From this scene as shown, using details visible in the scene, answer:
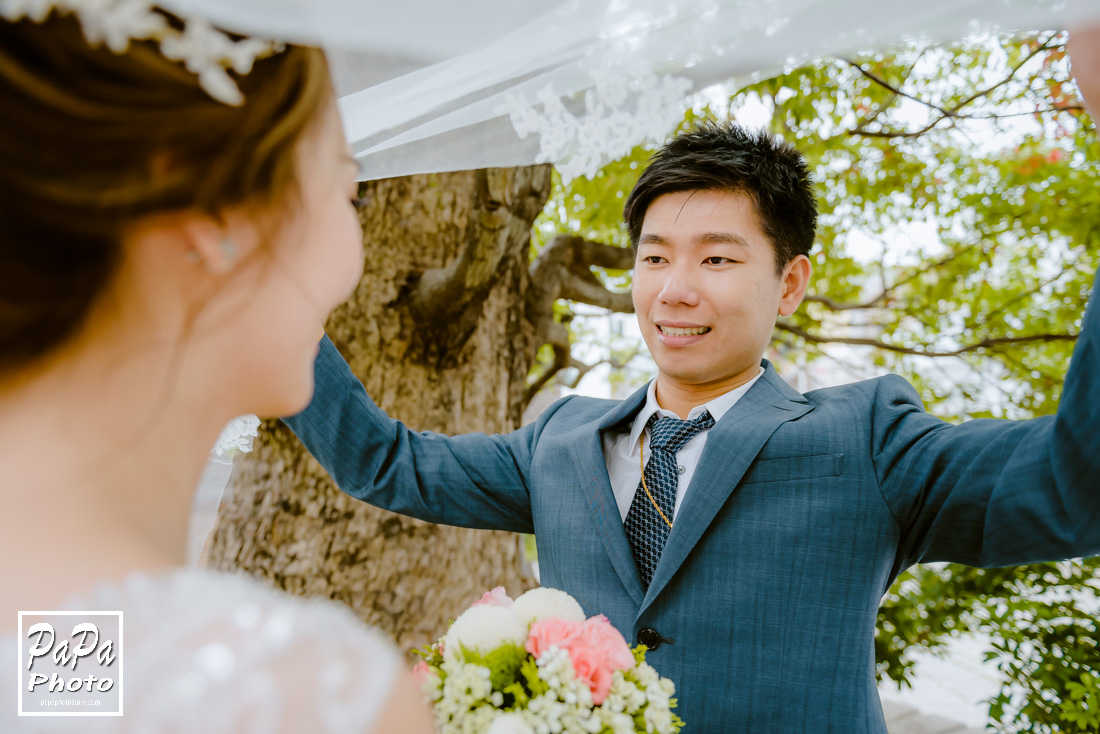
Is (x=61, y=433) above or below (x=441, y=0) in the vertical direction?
below

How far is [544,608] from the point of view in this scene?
130 centimetres

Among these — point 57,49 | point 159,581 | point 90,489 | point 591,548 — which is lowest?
point 591,548

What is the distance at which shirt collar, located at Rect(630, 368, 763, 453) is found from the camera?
210cm

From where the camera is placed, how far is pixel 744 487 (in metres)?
1.87

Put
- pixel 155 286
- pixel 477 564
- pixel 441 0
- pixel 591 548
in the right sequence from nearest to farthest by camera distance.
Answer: pixel 155 286 → pixel 441 0 → pixel 591 548 → pixel 477 564

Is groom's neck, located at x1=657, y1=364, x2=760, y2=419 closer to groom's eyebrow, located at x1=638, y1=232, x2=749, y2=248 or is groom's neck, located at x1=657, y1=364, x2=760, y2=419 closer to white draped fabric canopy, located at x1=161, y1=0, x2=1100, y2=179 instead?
groom's eyebrow, located at x1=638, y1=232, x2=749, y2=248

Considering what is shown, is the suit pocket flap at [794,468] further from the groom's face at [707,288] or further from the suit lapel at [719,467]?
the groom's face at [707,288]

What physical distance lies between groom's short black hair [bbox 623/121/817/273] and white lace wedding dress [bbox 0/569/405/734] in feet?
5.61

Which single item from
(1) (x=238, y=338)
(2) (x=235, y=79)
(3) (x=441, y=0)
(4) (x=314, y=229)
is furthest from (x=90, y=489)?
(3) (x=441, y=0)

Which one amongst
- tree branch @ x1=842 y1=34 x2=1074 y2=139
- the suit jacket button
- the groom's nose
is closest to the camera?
the suit jacket button

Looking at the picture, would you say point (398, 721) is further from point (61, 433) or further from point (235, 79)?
point (235, 79)

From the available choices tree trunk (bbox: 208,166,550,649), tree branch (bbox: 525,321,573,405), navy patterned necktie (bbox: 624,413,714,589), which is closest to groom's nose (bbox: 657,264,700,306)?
navy patterned necktie (bbox: 624,413,714,589)

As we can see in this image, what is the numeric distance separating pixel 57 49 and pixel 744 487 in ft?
5.51

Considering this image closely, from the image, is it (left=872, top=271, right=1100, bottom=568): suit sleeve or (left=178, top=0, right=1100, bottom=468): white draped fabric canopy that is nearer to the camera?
(left=178, top=0, right=1100, bottom=468): white draped fabric canopy
